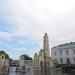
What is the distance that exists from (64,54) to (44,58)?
27.9ft

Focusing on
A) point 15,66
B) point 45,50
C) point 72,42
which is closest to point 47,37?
point 45,50

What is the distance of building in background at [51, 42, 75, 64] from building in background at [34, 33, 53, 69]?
403cm

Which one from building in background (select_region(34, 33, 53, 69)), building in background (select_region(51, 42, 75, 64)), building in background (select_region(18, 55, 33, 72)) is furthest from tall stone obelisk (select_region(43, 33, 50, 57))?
building in background (select_region(18, 55, 33, 72))

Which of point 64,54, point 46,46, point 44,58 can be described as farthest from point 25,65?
point 64,54

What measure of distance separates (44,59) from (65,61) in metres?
8.73

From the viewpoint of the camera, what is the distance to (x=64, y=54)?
251 ft

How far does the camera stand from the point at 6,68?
66.2m

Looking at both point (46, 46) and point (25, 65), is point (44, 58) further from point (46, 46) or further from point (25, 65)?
point (25, 65)

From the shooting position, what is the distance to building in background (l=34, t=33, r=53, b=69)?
75819 millimetres

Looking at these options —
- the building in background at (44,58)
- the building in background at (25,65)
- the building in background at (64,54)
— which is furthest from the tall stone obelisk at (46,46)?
the building in background at (25,65)

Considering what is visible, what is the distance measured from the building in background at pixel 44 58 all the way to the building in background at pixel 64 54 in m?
4.03

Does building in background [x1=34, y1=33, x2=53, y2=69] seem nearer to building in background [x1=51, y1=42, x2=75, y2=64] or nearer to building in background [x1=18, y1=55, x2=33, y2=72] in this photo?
building in background [x1=18, y1=55, x2=33, y2=72]

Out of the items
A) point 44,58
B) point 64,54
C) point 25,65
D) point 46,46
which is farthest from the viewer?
point 46,46

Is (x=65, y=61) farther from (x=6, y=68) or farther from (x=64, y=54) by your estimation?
(x=6, y=68)
